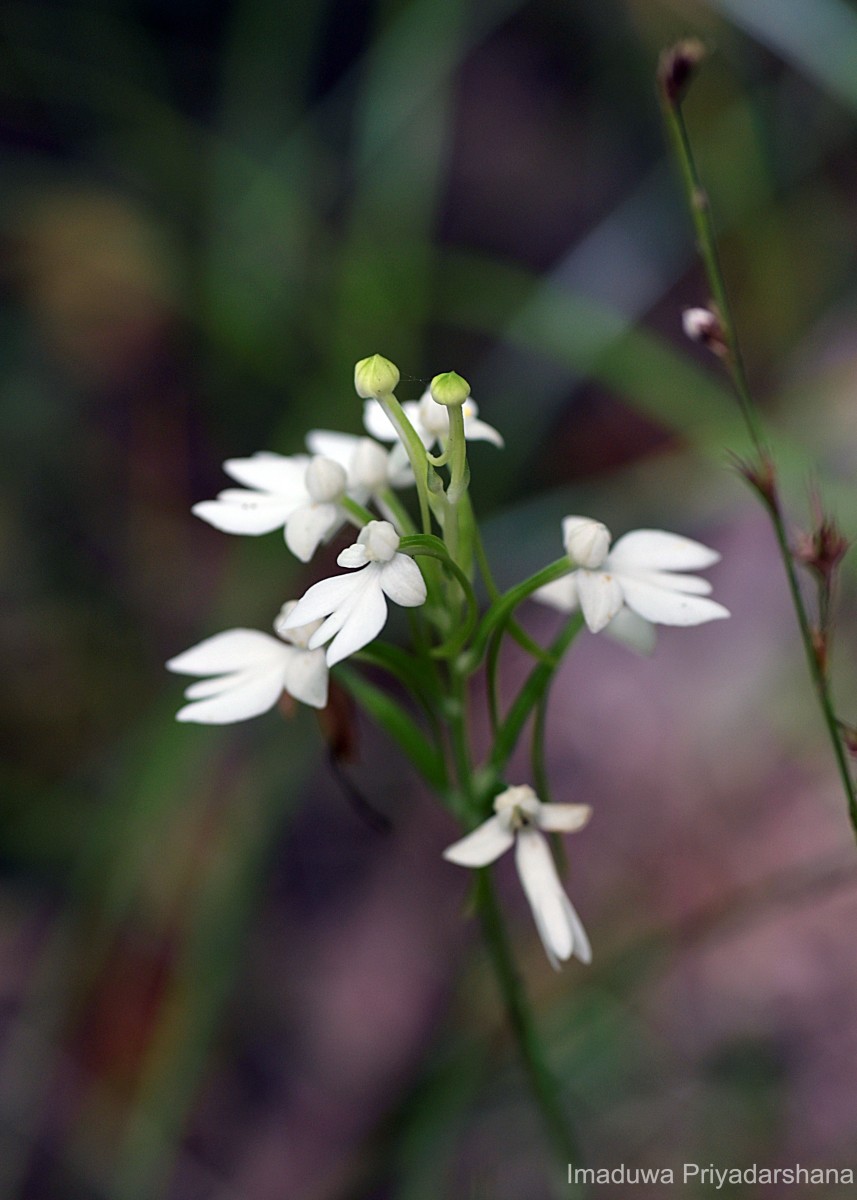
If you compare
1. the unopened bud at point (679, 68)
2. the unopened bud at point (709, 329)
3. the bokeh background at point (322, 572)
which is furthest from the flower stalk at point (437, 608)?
the bokeh background at point (322, 572)

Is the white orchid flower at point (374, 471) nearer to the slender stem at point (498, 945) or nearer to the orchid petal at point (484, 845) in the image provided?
the slender stem at point (498, 945)

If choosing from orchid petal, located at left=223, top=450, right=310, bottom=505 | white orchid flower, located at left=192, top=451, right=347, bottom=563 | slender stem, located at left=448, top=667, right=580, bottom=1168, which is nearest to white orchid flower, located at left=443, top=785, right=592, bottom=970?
slender stem, located at left=448, top=667, right=580, bottom=1168

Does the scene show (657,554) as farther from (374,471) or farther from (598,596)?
(374,471)

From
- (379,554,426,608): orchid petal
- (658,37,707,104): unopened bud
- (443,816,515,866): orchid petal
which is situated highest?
(658,37,707,104): unopened bud

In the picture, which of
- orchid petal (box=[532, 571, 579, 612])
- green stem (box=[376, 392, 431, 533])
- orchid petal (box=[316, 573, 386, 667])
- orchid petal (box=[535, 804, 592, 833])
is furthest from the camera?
orchid petal (box=[532, 571, 579, 612])

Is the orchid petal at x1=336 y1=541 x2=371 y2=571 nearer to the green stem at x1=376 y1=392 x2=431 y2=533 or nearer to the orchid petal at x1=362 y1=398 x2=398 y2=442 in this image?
the green stem at x1=376 y1=392 x2=431 y2=533

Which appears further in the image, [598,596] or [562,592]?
[562,592]

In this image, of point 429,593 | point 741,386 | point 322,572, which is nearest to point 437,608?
point 429,593
